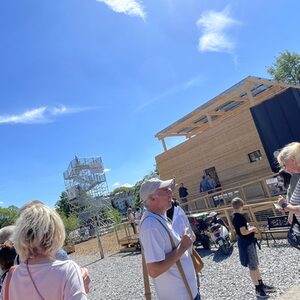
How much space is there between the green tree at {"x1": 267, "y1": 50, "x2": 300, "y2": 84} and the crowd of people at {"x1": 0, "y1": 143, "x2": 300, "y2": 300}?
140 feet

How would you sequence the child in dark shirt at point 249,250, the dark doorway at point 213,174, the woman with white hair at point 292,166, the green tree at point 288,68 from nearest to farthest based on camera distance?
the woman with white hair at point 292,166 < the child in dark shirt at point 249,250 < the dark doorway at point 213,174 < the green tree at point 288,68

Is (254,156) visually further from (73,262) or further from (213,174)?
(73,262)

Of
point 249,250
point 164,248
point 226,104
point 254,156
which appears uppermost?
point 226,104

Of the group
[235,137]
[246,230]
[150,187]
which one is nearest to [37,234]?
[150,187]

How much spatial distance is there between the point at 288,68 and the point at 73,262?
1791 inches

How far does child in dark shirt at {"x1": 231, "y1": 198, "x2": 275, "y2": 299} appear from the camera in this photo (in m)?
4.97

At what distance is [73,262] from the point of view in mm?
1823

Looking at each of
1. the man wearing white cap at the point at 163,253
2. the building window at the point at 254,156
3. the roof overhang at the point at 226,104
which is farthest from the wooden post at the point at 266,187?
the man wearing white cap at the point at 163,253

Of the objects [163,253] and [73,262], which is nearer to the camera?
[73,262]

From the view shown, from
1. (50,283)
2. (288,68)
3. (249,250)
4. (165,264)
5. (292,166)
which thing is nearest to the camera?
(50,283)

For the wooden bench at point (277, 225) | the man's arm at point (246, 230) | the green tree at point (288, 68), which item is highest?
the green tree at point (288, 68)

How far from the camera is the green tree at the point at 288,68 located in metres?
41.2

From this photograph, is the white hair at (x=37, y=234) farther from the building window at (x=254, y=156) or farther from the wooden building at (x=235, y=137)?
the building window at (x=254, y=156)

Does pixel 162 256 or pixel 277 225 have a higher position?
pixel 162 256
